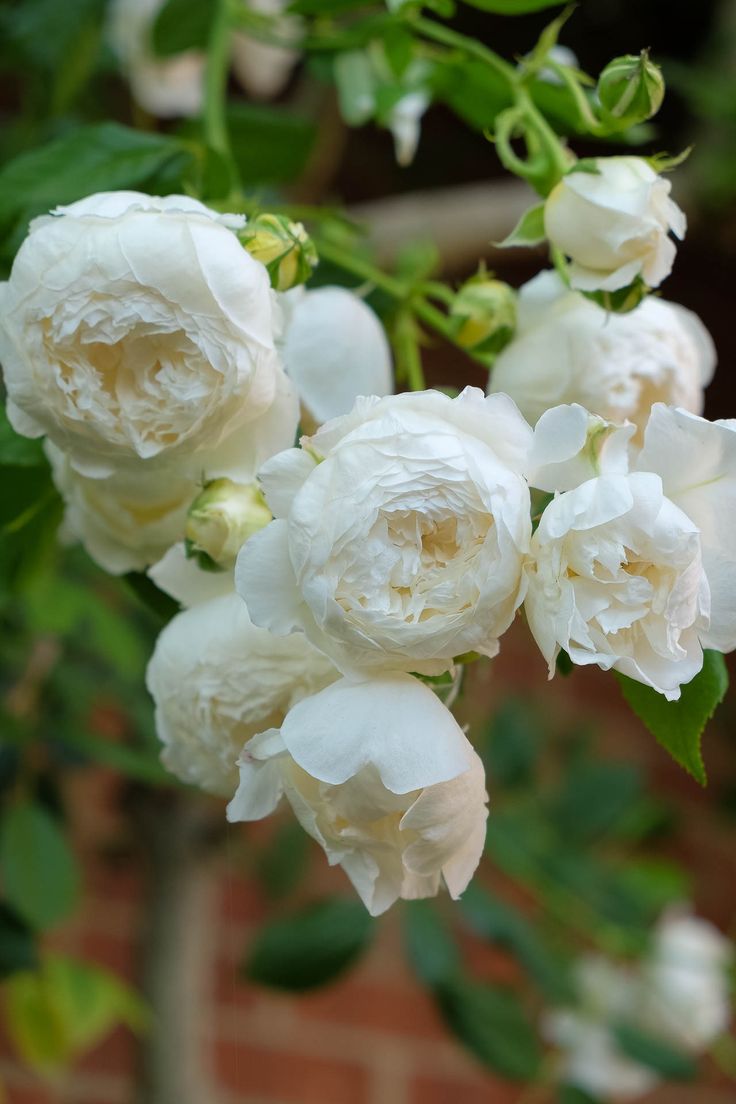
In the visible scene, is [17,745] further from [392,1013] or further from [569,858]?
[392,1013]

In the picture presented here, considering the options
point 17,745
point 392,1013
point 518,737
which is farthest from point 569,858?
point 17,745

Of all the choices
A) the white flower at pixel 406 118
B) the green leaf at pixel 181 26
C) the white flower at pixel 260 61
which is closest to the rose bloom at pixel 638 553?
the white flower at pixel 406 118

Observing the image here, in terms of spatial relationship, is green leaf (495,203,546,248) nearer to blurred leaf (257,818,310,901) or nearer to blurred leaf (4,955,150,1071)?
blurred leaf (4,955,150,1071)

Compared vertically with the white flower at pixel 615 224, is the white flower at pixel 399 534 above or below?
below

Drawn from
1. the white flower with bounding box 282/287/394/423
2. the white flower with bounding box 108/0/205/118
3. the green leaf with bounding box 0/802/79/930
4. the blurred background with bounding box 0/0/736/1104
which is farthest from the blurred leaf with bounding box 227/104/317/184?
the green leaf with bounding box 0/802/79/930

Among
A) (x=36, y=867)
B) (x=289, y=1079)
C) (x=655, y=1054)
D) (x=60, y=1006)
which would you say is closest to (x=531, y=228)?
(x=36, y=867)

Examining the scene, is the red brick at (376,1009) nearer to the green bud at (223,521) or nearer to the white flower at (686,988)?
the white flower at (686,988)
